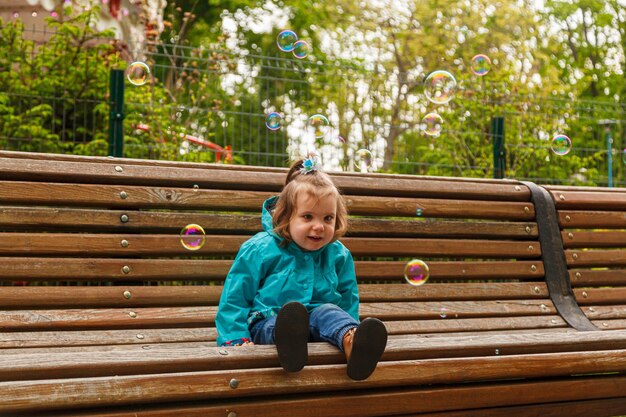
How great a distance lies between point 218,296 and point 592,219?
206 centimetres

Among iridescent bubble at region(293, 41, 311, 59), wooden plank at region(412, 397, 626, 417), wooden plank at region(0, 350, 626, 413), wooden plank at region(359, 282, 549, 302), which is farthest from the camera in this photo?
iridescent bubble at region(293, 41, 311, 59)

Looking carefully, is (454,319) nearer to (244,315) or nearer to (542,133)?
(244,315)

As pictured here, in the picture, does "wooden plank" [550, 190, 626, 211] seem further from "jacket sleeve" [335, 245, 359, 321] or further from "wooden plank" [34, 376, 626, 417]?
"jacket sleeve" [335, 245, 359, 321]

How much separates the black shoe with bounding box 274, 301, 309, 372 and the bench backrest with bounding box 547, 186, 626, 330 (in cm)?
218

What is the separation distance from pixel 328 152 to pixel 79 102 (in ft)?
6.92

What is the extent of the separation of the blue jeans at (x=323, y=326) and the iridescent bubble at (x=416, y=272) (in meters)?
0.89

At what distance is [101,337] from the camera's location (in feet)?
11.3

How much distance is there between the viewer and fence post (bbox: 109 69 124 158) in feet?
18.3

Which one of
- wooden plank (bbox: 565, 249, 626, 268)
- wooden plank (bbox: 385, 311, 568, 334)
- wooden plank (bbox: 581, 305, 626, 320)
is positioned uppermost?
wooden plank (bbox: 565, 249, 626, 268)

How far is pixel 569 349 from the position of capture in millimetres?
3344

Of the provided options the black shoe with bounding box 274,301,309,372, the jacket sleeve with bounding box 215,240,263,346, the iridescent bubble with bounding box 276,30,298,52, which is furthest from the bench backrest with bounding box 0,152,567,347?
the iridescent bubble with bounding box 276,30,298,52

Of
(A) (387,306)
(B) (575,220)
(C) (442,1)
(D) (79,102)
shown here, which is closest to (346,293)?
(A) (387,306)

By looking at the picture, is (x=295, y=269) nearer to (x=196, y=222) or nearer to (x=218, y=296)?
(x=218, y=296)

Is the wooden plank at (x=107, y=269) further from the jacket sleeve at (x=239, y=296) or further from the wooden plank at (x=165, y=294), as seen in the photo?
the jacket sleeve at (x=239, y=296)
